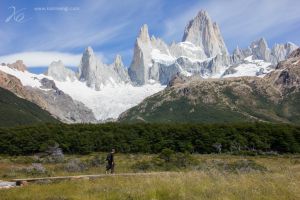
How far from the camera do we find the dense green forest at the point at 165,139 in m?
134

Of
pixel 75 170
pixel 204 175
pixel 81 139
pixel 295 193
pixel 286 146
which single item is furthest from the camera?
pixel 81 139

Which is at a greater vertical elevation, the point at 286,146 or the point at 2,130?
the point at 2,130

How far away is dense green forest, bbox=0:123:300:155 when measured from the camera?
134 metres

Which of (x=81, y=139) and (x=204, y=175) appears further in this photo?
(x=81, y=139)

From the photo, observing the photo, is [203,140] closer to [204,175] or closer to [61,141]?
[61,141]

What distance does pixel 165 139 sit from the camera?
143625 mm

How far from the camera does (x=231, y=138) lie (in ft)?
461

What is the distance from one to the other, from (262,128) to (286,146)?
1568 centimetres

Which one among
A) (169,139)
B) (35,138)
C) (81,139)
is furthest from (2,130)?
(169,139)

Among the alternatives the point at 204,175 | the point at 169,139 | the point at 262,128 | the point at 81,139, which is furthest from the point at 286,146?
the point at 204,175

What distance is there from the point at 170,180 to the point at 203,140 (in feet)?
397

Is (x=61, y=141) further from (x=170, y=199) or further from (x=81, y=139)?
(x=170, y=199)

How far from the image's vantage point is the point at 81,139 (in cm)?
14025

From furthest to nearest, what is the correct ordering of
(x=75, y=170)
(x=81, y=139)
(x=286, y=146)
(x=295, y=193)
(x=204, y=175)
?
(x=81, y=139) → (x=286, y=146) → (x=75, y=170) → (x=204, y=175) → (x=295, y=193)
